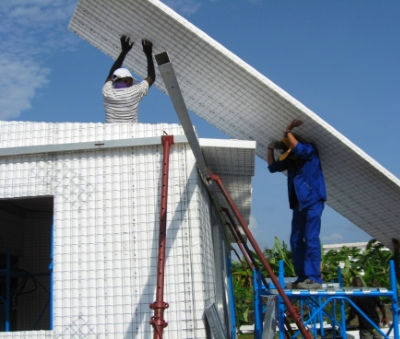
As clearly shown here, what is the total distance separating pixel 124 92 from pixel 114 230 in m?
1.80

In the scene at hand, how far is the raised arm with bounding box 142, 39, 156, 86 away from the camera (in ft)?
20.9

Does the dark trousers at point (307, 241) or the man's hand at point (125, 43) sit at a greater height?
the man's hand at point (125, 43)

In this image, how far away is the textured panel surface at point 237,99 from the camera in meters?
5.72

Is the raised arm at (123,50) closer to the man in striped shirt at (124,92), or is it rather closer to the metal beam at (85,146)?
the man in striped shirt at (124,92)

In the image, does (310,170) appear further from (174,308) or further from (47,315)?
(47,315)

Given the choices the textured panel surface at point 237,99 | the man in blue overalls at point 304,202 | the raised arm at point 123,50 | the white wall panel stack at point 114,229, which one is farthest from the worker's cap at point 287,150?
the raised arm at point 123,50

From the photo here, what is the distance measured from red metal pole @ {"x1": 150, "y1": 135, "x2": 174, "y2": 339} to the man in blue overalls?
1.53 m

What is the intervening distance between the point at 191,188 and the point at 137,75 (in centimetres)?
284

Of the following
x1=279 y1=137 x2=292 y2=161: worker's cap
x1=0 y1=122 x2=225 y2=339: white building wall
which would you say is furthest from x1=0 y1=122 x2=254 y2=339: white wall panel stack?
x1=279 y1=137 x2=292 y2=161: worker's cap

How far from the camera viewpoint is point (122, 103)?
611 cm

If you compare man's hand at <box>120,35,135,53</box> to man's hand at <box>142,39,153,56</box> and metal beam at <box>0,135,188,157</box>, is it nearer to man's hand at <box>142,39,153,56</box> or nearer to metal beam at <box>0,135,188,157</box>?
man's hand at <box>142,39,153,56</box>

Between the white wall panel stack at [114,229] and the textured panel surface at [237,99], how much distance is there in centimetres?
110

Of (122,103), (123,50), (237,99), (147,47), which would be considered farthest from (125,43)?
(237,99)

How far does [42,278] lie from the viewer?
945 centimetres
